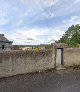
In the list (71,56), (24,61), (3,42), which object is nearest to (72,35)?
(3,42)

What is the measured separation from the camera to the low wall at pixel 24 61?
1703 centimetres

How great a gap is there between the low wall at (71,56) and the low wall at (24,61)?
1.90 metres

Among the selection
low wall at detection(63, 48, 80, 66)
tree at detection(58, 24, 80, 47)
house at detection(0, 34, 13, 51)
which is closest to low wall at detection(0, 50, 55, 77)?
low wall at detection(63, 48, 80, 66)

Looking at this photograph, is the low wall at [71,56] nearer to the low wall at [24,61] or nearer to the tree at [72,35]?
the low wall at [24,61]

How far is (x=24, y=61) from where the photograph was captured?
1855 cm

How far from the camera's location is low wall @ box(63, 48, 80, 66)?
22484 millimetres

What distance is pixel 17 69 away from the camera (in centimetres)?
1797

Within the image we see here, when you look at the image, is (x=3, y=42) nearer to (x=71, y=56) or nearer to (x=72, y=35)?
(x=72, y=35)

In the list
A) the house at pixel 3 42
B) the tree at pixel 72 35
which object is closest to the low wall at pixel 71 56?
the house at pixel 3 42

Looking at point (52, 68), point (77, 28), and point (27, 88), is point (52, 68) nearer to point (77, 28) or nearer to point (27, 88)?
point (27, 88)

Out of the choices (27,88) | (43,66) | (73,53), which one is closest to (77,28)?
(73,53)

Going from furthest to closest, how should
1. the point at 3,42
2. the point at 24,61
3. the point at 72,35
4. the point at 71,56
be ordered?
the point at 72,35 → the point at 3,42 → the point at 71,56 → the point at 24,61

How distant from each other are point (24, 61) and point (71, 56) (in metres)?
6.74

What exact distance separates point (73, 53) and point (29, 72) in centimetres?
662
